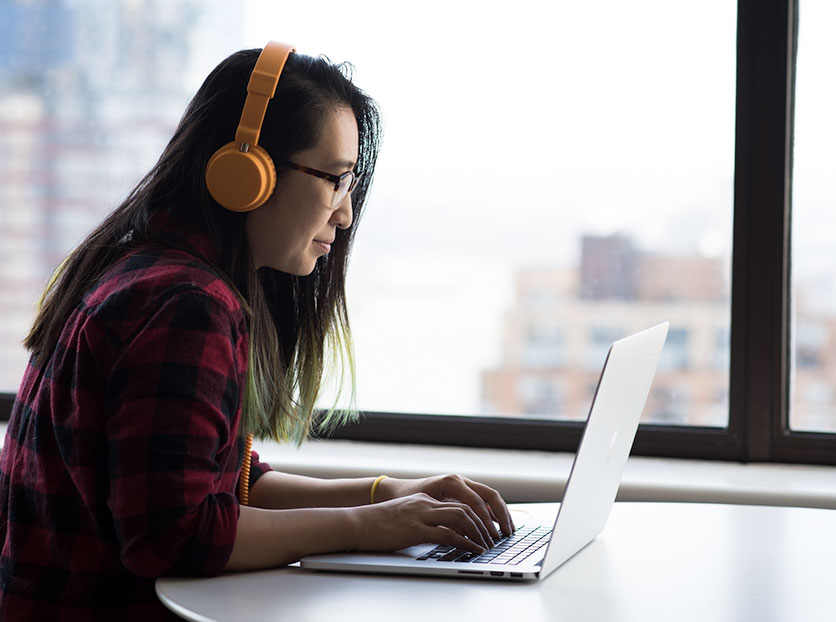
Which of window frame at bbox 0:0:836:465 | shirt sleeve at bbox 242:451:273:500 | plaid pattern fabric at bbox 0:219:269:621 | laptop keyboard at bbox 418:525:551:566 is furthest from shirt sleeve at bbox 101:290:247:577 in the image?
window frame at bbox 0:0:836:465

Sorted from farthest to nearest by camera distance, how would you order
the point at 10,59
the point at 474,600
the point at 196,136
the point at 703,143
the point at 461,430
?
the point at 10,59 < the point at 461,430 < the point at 703,143 < the point at 196,136 < the point at 474,600

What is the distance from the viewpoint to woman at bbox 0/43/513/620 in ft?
3.29

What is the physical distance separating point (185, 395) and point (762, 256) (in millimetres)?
1375

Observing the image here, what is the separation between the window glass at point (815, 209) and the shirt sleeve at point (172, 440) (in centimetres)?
138

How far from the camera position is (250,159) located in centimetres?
117

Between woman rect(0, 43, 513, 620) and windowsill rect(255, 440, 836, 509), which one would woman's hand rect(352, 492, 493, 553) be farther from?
windowsill rect(255, 440, 836, 509)

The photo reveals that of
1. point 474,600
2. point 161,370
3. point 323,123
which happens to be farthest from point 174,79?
point 474,600

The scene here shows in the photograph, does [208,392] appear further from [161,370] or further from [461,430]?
[461,430]

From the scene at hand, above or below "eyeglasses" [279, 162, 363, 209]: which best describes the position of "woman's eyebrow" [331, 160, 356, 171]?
above

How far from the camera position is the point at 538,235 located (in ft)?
6.97

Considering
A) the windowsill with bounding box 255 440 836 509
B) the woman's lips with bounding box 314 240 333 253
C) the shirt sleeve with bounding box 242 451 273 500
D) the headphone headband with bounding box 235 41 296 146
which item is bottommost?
the windowsill with bounding box 255 440 836 509

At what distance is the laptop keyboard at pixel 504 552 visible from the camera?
43.4 inches

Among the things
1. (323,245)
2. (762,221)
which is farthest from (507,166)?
(323,245)

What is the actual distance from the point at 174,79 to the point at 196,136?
1126 mm
